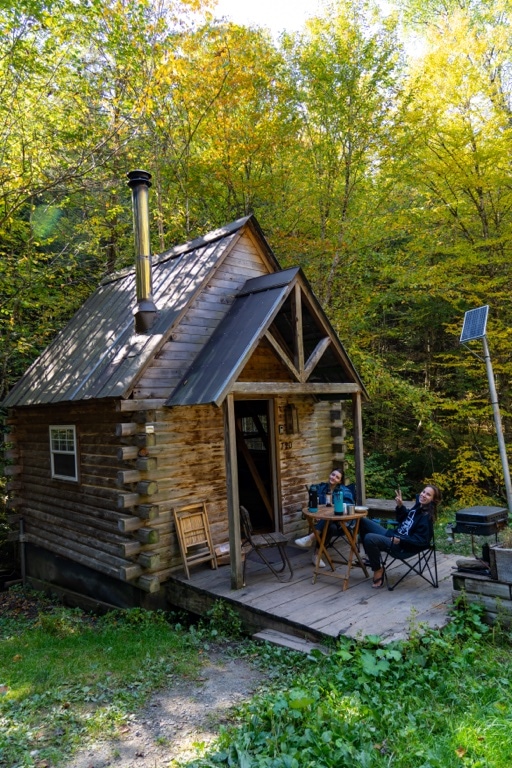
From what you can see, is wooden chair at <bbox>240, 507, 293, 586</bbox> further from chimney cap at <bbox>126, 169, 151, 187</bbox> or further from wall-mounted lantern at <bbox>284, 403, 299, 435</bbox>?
chimney cap at <bbox>126, 169, 151, 187</bbox>

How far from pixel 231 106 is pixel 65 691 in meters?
12.7

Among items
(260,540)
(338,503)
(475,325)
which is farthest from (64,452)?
(475,325)

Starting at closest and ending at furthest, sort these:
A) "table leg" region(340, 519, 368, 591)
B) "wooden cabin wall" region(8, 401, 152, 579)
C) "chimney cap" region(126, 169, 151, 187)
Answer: "table leg" region(340, 519, 368, 591)
"wooden cabin wall" region(8, 401, 152, 579)
"chimney cap" region(126, 169, 151, 187)

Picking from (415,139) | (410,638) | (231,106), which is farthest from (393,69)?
(410,638)

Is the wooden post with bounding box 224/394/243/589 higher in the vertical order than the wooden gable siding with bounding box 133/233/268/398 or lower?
lower

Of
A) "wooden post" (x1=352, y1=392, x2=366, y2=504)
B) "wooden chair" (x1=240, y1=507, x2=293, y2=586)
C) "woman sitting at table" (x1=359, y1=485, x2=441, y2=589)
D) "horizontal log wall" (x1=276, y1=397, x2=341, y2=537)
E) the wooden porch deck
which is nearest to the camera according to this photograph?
the wooden porch deck

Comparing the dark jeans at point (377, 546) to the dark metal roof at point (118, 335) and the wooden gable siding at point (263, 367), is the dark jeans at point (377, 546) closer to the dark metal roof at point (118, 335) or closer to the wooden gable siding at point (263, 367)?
the wooden gable siding at point (263, 367)

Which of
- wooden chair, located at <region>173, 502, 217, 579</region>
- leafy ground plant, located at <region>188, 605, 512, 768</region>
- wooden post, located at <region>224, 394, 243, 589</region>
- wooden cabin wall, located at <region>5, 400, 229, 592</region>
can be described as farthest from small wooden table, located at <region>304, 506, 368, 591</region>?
wooden cabin wall, located at <region>5, 400, 229, 592</region>

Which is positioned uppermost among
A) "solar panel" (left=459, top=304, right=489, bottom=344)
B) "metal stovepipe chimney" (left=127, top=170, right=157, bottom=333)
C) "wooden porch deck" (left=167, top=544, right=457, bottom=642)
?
"metal stovepipe chimney" (left=127, top=170, right=157, bottom=333)

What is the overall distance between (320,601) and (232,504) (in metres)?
1.61

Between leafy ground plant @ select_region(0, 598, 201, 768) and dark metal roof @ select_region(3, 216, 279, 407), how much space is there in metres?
3.22

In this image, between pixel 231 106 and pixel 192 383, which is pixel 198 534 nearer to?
pixel 192 383

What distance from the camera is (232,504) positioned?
6531mm

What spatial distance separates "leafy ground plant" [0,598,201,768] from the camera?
161 inches
